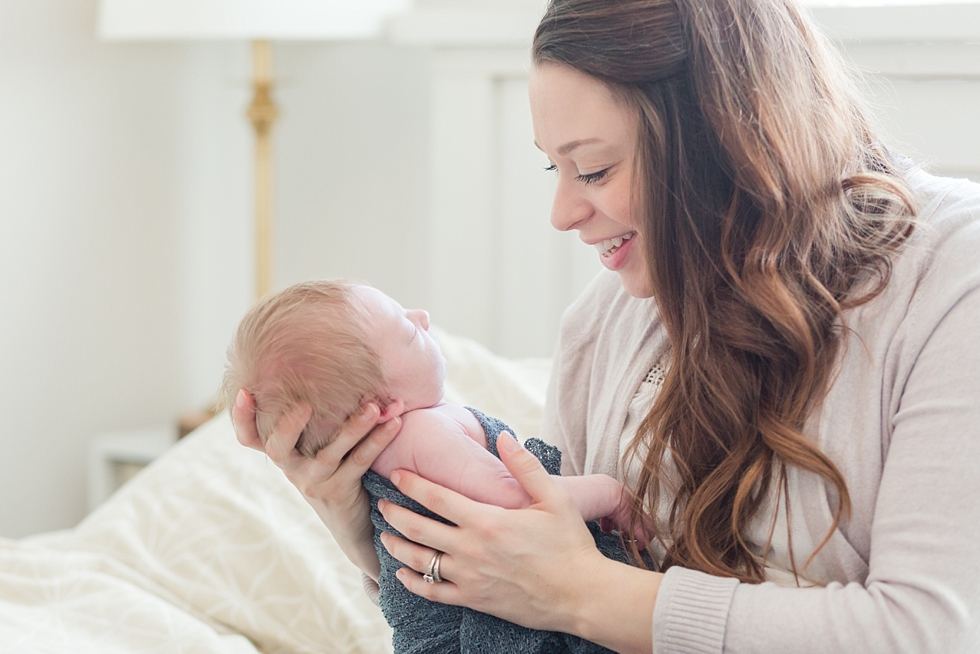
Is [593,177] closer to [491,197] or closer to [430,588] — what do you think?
[430,588]

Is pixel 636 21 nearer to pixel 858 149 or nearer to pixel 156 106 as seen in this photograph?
pixel 858 149

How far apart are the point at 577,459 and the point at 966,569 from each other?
23.8 inches

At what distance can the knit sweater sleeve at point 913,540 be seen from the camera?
95 cm

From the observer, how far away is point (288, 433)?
45.6 inches

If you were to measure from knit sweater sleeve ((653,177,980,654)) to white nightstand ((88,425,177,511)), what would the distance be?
6.17 ft

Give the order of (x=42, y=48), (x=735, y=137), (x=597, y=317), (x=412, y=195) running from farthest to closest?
(x=412, y=195), (x=42, y=48), (x=597, y=317), (x=735, y=137)

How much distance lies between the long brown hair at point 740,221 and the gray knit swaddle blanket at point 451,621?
0.54 feet

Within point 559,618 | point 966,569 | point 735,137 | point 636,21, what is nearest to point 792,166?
point 735,137

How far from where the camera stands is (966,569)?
3.11 feet

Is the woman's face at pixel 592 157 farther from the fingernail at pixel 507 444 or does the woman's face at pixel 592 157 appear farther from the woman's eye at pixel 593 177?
the fingernail at pixel 507 444

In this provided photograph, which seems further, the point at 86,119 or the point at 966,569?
the point at 86,119

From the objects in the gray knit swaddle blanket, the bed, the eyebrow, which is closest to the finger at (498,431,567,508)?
the gray knit swaddle blanket

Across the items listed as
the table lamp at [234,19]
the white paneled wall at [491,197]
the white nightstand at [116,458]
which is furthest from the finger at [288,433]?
the white nightstand at [116,458]

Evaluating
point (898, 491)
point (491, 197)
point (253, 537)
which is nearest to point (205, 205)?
point (491, 197)
